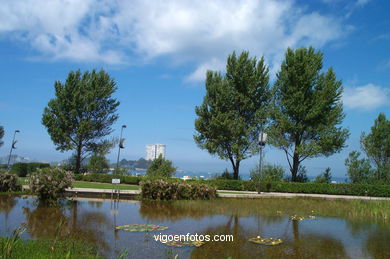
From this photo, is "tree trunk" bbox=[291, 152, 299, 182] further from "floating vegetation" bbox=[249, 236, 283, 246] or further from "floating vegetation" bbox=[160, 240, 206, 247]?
"floating vegetation" bbox=[160, 240, 206, 247]

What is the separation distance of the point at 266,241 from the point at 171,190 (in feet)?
31.0

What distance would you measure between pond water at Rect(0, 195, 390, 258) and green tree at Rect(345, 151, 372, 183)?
17.9 metres

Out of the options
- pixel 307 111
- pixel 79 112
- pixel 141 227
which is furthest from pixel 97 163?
pixel 141 227

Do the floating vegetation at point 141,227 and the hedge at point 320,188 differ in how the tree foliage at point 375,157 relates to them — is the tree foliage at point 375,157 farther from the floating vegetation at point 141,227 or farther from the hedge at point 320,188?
the floating vegetation at point 141,227

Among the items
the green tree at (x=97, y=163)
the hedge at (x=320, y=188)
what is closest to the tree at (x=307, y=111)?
the hedge at (x=320, y=188)

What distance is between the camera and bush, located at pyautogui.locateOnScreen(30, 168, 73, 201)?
42.9ft

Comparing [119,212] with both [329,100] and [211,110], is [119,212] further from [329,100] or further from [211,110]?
[329,100]

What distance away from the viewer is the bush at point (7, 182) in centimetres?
1636

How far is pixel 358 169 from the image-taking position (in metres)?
30.4

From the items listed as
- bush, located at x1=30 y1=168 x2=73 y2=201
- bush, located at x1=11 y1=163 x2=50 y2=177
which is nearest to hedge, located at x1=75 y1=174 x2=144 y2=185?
bush, located at x1=11 y1=163 x2=50 y2=177

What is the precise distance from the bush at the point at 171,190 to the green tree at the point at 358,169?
19.9 m

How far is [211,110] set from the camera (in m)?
30.1

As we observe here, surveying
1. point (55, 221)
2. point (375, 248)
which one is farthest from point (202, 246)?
point (55, 221)

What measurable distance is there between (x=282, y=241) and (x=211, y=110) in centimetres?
2278
